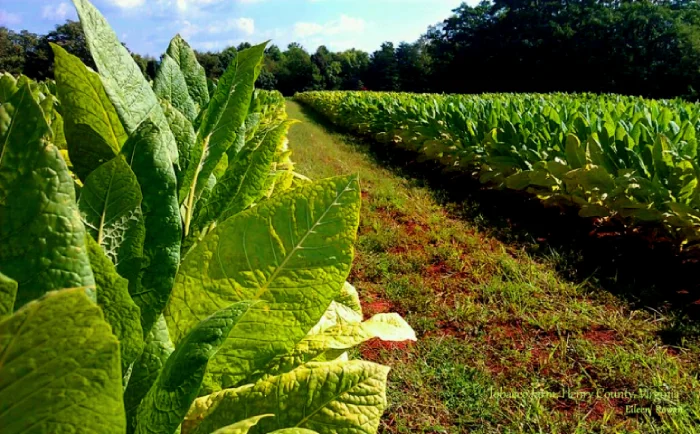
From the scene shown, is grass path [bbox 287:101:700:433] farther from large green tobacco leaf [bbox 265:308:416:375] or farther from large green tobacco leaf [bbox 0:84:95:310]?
large green tobacco leaf [bbox 0:84:95:310]

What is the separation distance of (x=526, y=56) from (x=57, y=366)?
6156 cm

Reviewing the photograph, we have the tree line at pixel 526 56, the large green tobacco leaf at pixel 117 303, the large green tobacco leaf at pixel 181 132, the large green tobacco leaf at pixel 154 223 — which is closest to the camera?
the large green tobacco leaf at pixel 117 303

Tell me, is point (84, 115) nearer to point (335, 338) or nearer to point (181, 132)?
point (181, 132)

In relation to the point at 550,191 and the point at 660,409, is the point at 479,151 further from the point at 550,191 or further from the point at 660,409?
the point at 660,409

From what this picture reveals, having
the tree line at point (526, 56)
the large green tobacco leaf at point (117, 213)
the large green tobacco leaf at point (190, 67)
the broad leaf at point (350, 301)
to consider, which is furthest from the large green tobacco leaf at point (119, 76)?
the tree line at point (526, 56)

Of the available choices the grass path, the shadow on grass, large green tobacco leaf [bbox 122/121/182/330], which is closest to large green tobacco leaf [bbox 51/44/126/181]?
large green tobacco leaf [bbox 122/121/182/330]

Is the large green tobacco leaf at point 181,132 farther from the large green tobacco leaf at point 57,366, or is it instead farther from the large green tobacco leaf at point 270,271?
the large green tobacco leaf at point 57,366

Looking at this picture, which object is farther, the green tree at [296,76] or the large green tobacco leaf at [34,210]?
the green tree at [296,76]

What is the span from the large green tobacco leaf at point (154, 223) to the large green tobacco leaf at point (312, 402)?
0.16 meters

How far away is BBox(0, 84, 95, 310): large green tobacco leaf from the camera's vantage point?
0.41 meters

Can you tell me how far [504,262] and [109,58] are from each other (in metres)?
4.46

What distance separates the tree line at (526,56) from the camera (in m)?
43.0

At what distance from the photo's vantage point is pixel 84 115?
2.23ft

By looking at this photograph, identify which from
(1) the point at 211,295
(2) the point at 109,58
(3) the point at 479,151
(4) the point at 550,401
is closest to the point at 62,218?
(1) the point at 211,295
